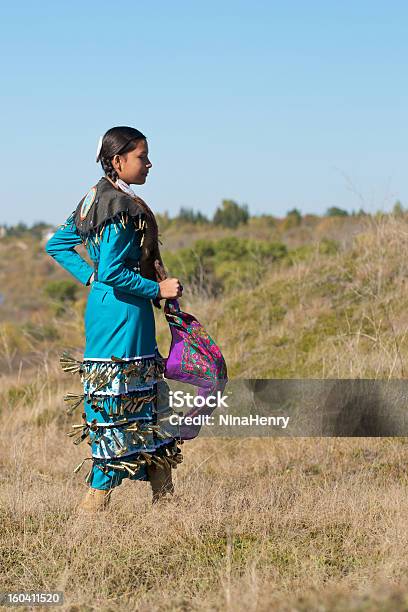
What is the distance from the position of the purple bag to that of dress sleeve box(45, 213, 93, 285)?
437mm

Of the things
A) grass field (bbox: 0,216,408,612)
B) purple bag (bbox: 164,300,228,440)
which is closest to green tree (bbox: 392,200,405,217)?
grass field (bbox: 0,216,408,612)

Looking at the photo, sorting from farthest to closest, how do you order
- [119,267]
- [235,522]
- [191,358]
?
1. [191,358]
2. [235,522]
3. [119,267]

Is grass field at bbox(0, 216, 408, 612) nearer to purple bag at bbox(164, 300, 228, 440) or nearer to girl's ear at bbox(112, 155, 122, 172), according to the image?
purple bag at bbox(164, 300, 228, 440)

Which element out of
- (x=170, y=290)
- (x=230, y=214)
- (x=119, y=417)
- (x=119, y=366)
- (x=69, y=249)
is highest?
(x=230, y=214)

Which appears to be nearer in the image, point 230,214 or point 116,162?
point 116,162

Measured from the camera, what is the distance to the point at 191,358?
4.26m

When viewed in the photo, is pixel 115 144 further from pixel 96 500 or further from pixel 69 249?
pixel 96 500

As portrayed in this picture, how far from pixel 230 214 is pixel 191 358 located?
37.4 m

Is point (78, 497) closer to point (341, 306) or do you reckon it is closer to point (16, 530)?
point (16, 530)

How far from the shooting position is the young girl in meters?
3.98

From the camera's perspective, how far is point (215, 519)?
4.00 meters

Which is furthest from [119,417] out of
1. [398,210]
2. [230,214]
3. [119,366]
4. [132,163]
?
[230,214]

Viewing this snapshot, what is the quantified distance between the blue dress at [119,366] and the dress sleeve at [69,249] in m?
0.19

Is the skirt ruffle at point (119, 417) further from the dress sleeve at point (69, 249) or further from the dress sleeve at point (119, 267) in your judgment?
the dress sleeve at point (69, 249)
